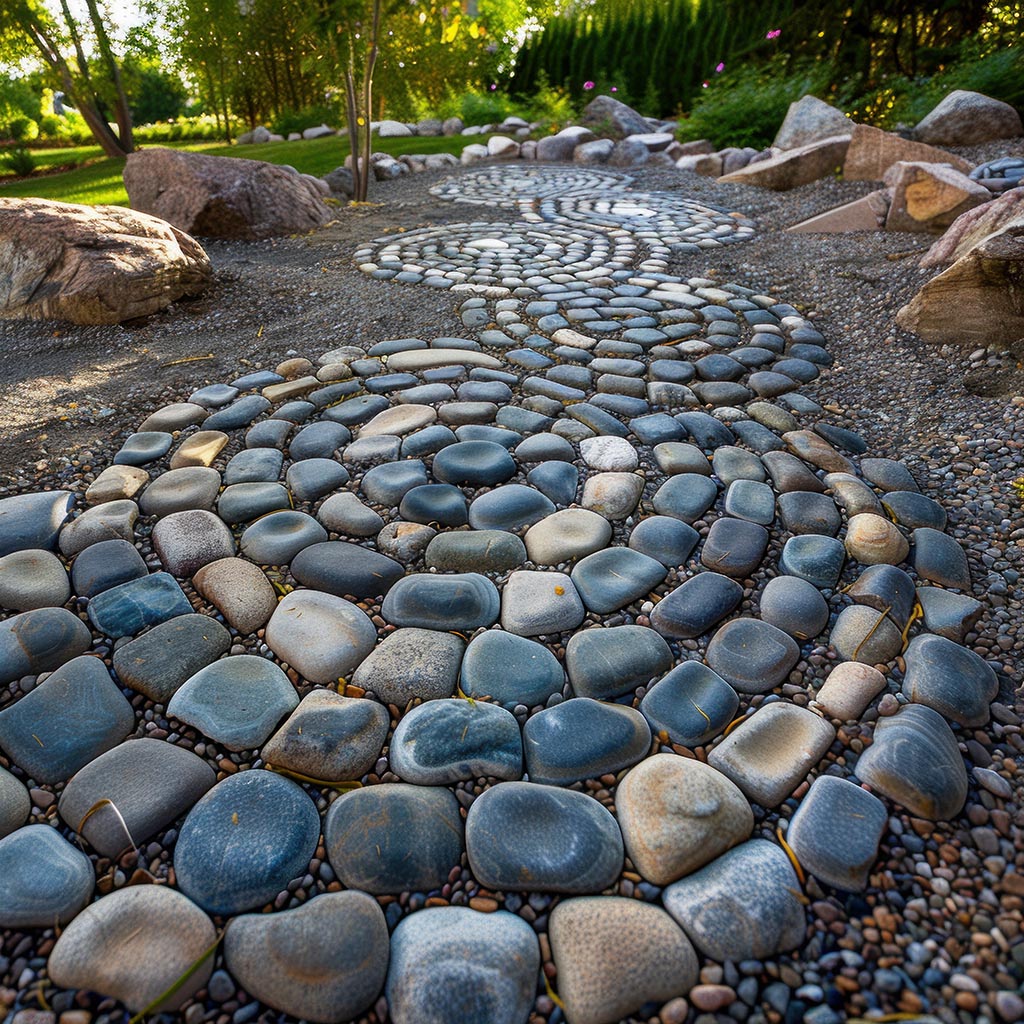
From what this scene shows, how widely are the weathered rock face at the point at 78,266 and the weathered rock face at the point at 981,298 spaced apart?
3.31 meters

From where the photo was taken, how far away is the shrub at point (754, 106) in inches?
285

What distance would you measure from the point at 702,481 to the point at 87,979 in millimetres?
1644

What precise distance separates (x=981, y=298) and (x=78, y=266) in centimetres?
369

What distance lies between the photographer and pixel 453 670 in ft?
4.48

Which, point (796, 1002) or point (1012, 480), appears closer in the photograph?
A: point (796, 1002)

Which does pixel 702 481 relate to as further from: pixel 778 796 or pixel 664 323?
pixel 664 323

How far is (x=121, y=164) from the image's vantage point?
8938mm

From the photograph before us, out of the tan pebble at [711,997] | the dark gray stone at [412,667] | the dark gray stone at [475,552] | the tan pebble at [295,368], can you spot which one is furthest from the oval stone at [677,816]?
the tan pebble at [295,368]

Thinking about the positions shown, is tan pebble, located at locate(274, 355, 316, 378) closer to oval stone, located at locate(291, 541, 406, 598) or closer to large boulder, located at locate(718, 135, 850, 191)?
oval stone, located at locate(291, 541, 406, 598)

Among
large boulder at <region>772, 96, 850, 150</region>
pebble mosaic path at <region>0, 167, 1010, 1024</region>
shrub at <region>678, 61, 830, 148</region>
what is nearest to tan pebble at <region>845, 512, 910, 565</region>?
pebble mosaic path at <region>0, 167, 1010, 1024</region>

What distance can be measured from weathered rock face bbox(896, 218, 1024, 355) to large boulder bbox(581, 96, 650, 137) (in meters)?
7.27

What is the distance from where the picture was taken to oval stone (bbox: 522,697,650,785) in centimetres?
118

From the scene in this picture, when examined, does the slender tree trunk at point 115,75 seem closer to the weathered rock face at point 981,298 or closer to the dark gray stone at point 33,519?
the dark gray stone at point 33,519

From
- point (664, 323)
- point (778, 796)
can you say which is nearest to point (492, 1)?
point (664, 323)
